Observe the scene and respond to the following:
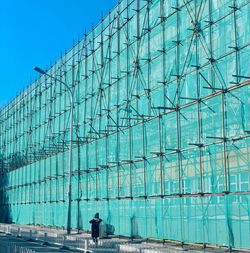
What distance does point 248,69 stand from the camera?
15672 millimetres

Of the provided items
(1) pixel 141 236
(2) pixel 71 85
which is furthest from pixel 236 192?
(2) pixel 71 85

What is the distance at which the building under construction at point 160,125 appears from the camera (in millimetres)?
15992

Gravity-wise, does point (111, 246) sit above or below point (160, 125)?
below

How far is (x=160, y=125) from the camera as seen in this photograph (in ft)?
64.7

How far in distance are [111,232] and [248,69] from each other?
1097 cm

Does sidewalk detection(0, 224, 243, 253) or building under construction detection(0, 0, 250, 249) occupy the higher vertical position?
building under construction detection(0, 0, 250, 249)

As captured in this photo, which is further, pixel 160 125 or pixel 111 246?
pixel 160 125

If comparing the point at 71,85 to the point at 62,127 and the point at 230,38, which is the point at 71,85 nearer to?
the point at 62,127

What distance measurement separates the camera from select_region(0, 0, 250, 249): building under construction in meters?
16.0

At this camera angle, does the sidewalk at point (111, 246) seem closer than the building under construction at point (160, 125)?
No

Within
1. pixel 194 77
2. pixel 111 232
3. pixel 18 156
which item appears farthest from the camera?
pixel 18 156

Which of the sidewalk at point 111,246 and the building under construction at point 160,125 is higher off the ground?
the building under construction at point 160,125

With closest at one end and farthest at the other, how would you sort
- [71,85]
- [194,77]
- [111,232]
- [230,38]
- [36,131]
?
[230,38], [194,77], [111,232], [71,85], [36,131]

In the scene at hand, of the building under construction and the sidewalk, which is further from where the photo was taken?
the sidewalk
